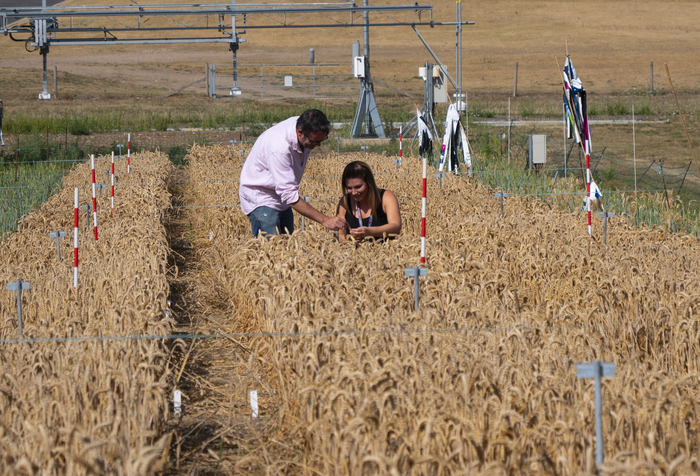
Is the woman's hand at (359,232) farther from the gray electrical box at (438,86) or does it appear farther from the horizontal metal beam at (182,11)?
the horizontal metal beam at (182,11)

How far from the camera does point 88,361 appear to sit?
4.30 metres

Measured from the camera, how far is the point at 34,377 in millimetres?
4141

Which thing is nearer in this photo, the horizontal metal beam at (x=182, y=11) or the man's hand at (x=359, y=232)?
the man's hand at (x=359, y=232)

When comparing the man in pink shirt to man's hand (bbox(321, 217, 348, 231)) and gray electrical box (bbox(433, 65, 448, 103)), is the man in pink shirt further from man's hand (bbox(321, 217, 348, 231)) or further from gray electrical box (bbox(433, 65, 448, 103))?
gray electrical box (bbox(433, 65, 448, 103))

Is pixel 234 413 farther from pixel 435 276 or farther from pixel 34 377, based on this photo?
pixel 435 276

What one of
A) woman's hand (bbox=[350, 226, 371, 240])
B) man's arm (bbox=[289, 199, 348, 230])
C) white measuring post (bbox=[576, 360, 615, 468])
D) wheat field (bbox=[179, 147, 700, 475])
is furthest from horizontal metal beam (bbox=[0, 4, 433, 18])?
white measuring post (bbox=[576, 360, 615, 468])

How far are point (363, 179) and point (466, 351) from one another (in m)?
2.82

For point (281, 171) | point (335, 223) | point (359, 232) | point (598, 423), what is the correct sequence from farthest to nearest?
point (359, 232), point (281, 171), point (335, 223), point (598, 423)

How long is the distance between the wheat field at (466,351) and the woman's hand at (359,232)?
0.07 m

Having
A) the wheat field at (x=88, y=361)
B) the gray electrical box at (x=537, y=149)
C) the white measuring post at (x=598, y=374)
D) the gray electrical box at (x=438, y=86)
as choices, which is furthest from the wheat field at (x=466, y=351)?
the gray electrical box at (x=438, y=86)

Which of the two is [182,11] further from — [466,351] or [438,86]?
[466,351]

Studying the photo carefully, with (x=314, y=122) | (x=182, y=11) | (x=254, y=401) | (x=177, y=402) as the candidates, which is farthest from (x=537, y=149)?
(x=177, y=402)

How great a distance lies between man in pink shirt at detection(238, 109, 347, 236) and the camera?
252 inches

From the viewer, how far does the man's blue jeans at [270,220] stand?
6980 mm
